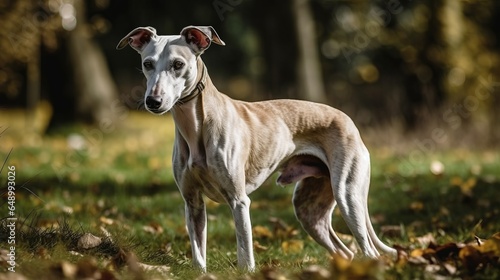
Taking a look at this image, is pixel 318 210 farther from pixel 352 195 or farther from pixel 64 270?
pixel 64 270

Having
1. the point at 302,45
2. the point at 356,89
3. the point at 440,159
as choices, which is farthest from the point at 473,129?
the point at 356,89

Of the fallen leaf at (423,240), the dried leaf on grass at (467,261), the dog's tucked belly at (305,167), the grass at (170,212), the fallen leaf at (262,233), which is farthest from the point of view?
the fallen leaf at (262,233)

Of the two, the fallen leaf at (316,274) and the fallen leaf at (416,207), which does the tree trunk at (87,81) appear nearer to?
the fallen leaf at (416,207)

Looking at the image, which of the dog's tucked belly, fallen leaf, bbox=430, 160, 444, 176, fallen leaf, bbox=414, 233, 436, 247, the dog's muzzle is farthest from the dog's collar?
fallen leaf, bbox=430, 160, 444, 176

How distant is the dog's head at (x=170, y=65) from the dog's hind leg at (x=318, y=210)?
1.32m

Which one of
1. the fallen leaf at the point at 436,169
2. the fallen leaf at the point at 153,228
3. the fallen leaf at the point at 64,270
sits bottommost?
the fallen leaf at the point at 436,169

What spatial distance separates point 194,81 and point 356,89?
13.7 meters

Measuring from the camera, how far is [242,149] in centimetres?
426

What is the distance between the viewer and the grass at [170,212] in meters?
3.94

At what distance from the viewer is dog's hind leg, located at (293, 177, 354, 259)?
192 inches

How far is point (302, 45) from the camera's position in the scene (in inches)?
503

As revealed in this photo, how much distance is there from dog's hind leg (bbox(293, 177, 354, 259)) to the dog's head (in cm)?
132

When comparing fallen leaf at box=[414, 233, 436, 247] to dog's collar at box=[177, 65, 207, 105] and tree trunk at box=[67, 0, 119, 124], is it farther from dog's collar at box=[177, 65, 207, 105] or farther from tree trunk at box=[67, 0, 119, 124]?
tree trunk at box=[67, 0, 119, 124]

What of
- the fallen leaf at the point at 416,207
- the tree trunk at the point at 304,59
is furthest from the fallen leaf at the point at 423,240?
the tree trunk at the point at 304,59
